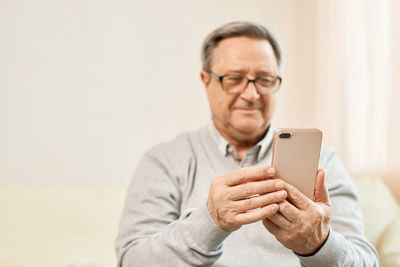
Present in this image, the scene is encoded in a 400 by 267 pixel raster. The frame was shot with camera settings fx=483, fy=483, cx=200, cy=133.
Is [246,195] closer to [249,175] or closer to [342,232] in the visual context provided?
[249,175]

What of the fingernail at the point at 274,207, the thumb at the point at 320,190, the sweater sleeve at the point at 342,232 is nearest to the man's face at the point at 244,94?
the sweater sleeve at the point at 342,232

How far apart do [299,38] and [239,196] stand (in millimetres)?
1703

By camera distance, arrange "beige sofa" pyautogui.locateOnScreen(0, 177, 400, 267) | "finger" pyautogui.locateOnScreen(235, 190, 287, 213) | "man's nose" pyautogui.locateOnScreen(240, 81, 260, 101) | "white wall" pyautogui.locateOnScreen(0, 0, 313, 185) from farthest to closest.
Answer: "white wall" pyautogui.locateOnScreen(0, 0, 313, 185) < "beige sofa" pyautogui.locateOnScreen(0, 177, 400, 267) < "man's nose" pyautogui.locateOnScreen(240, 81, 260, 101) < "finger" pyautogui.locateOnScreen(235, 190, 287, 213)

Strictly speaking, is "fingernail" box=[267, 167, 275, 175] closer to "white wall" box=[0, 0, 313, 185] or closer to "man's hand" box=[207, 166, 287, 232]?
"man's hand" box=[207, 166, 287, 232]

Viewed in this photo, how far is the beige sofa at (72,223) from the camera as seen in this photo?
5.61 ft

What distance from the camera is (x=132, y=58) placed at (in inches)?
91.2

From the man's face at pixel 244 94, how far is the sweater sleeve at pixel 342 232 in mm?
244

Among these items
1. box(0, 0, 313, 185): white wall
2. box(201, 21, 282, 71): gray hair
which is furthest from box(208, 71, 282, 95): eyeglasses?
box(0, 0, 313, 185): white wall

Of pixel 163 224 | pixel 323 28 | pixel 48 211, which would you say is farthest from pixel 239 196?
pixel 323 28

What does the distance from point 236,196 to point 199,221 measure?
0.42 ft

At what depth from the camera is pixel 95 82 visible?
2.26m

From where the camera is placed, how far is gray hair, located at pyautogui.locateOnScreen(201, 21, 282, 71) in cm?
153

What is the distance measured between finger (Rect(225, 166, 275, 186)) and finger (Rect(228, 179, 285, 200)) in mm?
12

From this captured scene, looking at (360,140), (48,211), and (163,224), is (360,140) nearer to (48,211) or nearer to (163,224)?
(163,224)
